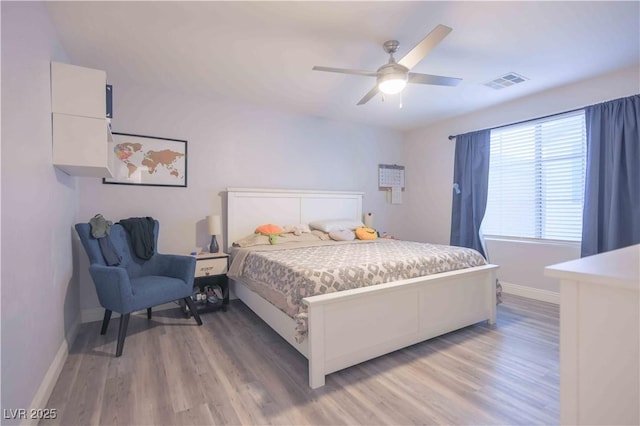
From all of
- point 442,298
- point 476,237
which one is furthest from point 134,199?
point 476,237

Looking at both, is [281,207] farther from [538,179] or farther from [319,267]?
[538,179]

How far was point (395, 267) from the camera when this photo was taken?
2299 mm

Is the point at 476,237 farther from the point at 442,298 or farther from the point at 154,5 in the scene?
the point at 154,5

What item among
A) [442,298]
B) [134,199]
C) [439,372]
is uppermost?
[134,199]

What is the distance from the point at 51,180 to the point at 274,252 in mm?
1743

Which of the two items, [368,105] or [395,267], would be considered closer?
[395,267]

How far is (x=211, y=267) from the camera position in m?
3.18

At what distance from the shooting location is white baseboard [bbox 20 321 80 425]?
5.04 ft

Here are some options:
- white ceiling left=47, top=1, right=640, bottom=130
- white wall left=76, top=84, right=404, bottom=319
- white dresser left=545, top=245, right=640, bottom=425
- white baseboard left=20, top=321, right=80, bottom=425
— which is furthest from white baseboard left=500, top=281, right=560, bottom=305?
white baseboard left=20, top=321, right=80, bottom=425

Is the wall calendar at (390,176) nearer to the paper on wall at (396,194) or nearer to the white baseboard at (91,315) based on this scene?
the paper on wall at (396,194)

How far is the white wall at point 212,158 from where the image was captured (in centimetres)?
308

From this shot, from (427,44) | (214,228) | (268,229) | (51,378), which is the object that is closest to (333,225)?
(268,229)

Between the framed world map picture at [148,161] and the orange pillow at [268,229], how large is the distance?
1.00 metres

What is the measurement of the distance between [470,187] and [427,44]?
2.79m
